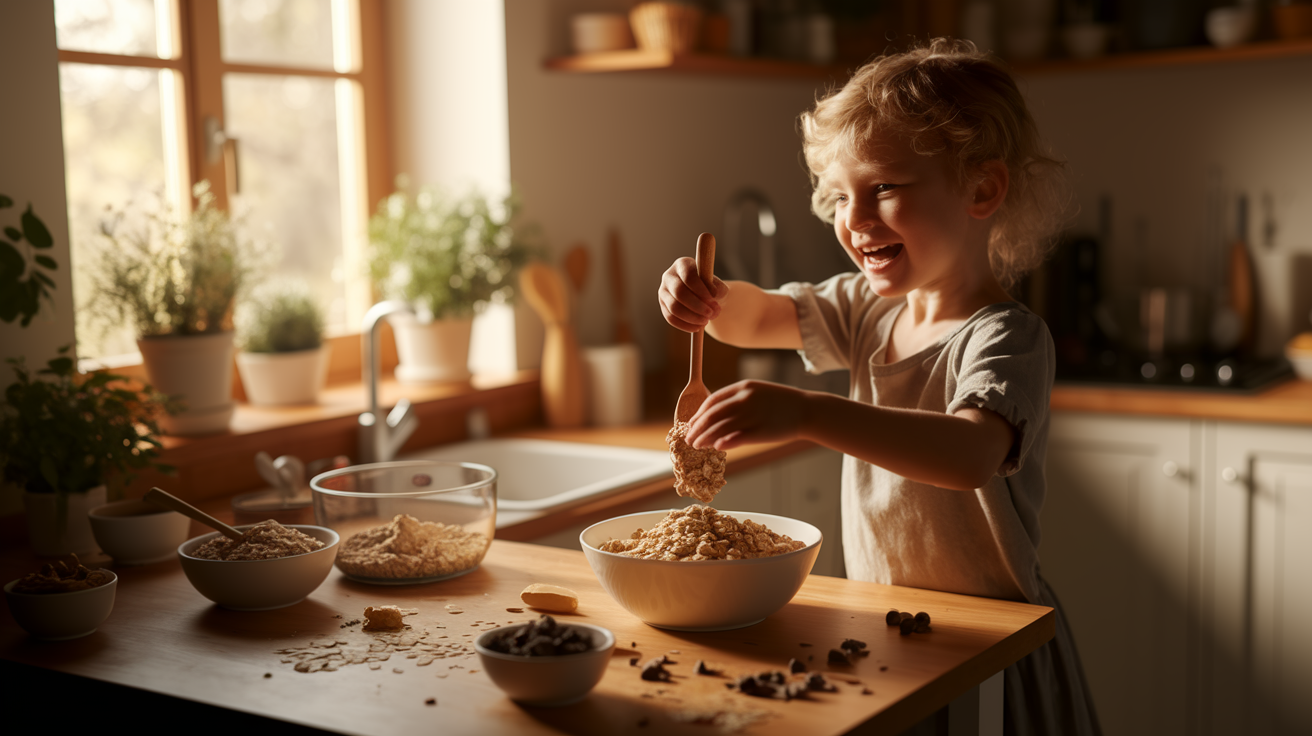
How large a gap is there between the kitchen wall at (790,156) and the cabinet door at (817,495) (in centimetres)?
63

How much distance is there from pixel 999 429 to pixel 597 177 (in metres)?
1.77

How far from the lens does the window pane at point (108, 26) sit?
6.68 feet

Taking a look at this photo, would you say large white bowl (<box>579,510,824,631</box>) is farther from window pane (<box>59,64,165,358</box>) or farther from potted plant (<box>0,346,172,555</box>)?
window pane (<box>59,64,165,358</box>)

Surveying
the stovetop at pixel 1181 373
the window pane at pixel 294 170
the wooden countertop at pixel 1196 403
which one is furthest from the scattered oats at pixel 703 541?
the stovetop at pixel 1181 373

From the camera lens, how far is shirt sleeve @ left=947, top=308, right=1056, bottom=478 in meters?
1.16

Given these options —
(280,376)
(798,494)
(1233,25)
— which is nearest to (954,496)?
(798,494)

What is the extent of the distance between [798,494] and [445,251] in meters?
0.85

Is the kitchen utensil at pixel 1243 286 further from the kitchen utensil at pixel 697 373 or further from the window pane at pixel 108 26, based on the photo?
the window pane at pixel 108 26

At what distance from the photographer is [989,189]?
1362mm

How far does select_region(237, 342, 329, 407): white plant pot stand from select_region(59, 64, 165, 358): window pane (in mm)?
207

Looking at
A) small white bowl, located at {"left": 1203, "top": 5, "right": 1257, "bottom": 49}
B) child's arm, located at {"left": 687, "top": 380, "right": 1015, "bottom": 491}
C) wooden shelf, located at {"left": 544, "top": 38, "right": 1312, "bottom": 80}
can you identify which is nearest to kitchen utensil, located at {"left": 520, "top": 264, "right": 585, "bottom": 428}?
wooden shelf, located at {"left": 544, "top": 38, "right": 1312, "bottom": 80}

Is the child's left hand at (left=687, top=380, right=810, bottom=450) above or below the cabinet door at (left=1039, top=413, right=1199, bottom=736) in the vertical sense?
above

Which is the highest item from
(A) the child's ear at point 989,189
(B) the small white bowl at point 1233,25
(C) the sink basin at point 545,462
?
(B) the small white bowl at point 1233,25

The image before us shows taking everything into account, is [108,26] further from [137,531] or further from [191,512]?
[191,512]
